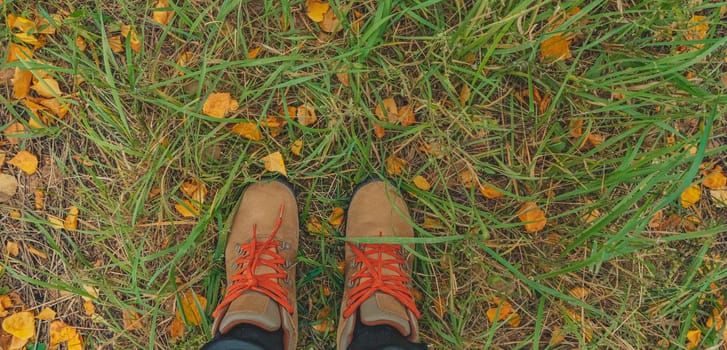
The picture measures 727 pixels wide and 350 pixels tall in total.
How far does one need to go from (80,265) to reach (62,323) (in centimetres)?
21

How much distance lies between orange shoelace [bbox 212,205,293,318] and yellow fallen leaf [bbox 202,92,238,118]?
1.21 ft

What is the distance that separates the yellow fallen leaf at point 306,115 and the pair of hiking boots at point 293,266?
0.22 meters

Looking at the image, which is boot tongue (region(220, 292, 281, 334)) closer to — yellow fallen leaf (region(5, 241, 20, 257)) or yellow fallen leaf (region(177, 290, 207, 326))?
yellow fallen leaf (region(177, 290, 207, 326))

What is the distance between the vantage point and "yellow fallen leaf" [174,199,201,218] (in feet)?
5.14

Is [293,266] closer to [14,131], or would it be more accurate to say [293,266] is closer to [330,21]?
[330,21]

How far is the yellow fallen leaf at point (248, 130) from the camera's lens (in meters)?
1.57

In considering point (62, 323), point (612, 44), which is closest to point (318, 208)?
point (62, 323)

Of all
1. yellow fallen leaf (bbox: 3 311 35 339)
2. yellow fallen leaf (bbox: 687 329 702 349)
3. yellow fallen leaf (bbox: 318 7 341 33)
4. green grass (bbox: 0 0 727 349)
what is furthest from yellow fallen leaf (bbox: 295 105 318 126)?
yellow fallen leaf (bbox: 687 329 702 349)

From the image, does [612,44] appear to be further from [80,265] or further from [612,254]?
[80,265]

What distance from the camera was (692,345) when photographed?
5.25ft

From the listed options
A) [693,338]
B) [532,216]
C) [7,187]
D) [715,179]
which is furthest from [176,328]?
[715,179]

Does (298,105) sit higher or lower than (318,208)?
higher

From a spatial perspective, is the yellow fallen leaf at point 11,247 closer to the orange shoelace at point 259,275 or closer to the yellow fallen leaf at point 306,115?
the orange shoelace at point 259,275

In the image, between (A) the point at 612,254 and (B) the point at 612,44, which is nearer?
(A) the point at 612,254
